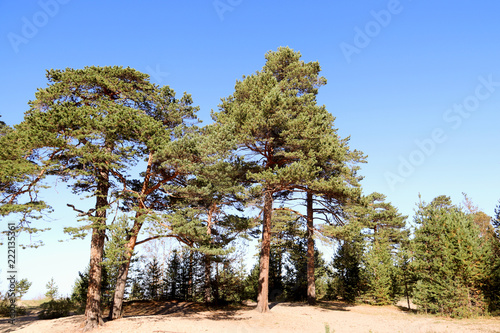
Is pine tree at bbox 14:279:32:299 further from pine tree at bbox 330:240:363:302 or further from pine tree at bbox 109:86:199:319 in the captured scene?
pine tree at bbox 330:240:363:302

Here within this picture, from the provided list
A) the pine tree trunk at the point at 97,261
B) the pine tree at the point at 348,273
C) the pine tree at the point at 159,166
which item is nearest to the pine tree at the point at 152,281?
the pine tree at the point at 159,166

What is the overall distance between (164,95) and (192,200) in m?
6.09

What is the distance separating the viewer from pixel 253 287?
25359 millimetres

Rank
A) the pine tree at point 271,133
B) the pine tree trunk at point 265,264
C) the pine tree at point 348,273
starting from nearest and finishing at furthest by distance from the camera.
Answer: the pine tree at point 271,133
the pine tree trunk at point 265,264
the pine tree at point 348,273

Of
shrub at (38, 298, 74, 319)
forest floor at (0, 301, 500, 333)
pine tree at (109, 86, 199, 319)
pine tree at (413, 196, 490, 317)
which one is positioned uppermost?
pine tree at (109, 86, 199, 319)

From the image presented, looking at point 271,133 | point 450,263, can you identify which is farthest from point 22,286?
point 450,263

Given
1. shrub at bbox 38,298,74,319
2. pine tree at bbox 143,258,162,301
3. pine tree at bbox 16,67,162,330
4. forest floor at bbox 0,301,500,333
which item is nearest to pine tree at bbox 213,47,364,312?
forest floor at bbox 0,301,500,333

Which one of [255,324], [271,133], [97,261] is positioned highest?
[271,133]

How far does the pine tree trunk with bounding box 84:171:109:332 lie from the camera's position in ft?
38.2

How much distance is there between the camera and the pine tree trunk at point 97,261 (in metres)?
11.7

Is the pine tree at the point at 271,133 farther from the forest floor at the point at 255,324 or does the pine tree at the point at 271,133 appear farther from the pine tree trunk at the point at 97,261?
the pine tree trunk at the point at 97,261

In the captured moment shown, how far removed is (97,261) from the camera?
1236cm

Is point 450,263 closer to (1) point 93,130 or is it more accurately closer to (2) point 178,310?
(2) point 178,310

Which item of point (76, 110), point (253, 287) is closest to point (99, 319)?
point (76, 110)
